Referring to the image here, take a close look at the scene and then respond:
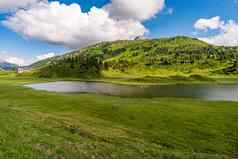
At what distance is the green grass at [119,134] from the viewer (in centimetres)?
1644

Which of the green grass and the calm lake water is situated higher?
the green grass

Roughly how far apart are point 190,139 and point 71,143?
14369 mm

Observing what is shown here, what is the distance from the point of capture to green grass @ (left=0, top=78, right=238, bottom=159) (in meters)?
16.4

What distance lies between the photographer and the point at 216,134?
2764cm

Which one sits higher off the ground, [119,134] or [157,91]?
[119,134]

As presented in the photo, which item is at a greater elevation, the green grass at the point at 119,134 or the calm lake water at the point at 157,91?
the green grass at the point at 119,134

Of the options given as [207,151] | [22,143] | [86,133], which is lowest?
[207,151]

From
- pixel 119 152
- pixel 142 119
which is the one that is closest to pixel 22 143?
pixel 119 152

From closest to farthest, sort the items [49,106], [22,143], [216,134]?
[22,143] < [216,134] < [49,106]

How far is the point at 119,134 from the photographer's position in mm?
25312

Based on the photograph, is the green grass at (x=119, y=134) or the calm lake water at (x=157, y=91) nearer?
the green grass at (x=119, y=134)

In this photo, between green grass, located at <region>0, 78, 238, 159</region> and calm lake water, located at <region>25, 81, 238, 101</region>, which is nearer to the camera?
green grass, located at <region>0, 78, 238, 159</region>

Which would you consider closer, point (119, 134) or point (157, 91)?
point (119, 134)

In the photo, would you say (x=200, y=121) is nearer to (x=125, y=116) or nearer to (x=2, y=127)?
(x=125, y=116)
